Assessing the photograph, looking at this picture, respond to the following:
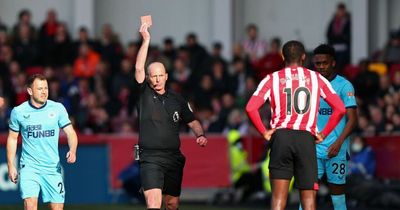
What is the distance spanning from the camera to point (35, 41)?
2892 cm

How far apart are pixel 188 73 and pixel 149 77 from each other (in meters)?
13.1

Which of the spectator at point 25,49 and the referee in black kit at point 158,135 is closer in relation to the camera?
the referee in black kit at point 158,135

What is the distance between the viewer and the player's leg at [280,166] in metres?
13.8

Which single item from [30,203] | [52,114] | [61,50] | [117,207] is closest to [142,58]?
[52,114]

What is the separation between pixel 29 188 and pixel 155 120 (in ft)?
5.36

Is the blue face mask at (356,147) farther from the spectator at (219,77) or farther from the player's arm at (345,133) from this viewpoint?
the player's arm at (345,133)

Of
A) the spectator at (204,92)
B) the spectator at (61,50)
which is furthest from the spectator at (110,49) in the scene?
the spectator at (204,92)

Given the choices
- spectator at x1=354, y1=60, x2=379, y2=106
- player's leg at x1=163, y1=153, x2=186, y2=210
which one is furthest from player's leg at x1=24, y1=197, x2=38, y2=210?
spectator at x1=354, y1=60, x2=379, y2=106

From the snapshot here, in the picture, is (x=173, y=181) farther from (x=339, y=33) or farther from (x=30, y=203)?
(x=339, y=33)

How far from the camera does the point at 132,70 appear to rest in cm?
2802

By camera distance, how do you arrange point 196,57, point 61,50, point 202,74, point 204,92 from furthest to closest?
point 61,50, point 196,57, point 202,74, point 204,92

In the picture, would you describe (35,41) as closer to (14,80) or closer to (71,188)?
(14,80)

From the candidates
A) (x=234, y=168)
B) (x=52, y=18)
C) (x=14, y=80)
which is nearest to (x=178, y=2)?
(x=52, y=18)

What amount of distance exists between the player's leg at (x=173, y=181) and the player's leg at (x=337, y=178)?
1993 millimetres
